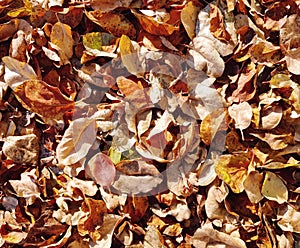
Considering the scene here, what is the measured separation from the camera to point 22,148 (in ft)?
3.47

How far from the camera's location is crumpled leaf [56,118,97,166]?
1.02m

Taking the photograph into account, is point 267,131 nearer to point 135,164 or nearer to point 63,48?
point 135,164

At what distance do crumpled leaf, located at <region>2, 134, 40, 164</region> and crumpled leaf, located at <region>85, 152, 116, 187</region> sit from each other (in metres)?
0.13

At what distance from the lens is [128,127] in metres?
1.01

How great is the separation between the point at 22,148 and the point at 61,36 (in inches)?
9.4

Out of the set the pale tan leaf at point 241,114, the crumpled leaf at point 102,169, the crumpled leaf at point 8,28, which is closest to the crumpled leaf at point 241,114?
the pale tan leaf at point 241,114

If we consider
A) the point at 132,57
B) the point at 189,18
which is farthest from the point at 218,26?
the point at 132,57

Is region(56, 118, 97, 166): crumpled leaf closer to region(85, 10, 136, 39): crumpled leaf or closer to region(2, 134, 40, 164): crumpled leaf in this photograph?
region(2, 134, 40, 164): crumpled leaf

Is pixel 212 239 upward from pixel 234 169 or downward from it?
downward

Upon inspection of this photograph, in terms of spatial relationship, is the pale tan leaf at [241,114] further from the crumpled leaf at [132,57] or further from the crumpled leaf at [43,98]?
the crumpled leaf at [43,98]

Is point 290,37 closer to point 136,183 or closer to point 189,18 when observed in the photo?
point 189,18

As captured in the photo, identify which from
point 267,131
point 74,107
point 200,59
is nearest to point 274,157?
point 267,131

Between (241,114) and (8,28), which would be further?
(8,28)

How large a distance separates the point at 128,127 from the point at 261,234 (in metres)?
0.32
